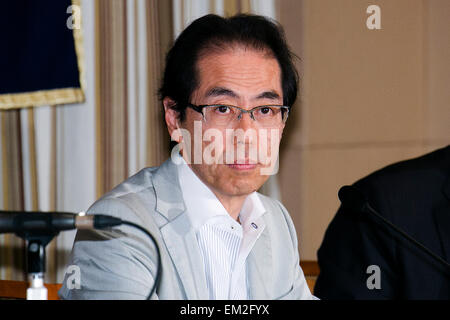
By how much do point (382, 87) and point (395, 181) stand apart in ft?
0.82

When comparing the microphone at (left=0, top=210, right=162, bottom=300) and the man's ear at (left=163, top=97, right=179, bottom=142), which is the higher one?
the man's ear at (left=163, top=97, right=179, bottom=142)

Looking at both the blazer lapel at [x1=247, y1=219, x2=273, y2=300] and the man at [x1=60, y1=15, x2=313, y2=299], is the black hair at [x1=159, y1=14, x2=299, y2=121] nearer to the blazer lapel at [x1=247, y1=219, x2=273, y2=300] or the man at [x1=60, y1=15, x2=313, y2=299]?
the man at [x1=60, y1=15, x2=313, y2=299]

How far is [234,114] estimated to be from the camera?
1.02 m

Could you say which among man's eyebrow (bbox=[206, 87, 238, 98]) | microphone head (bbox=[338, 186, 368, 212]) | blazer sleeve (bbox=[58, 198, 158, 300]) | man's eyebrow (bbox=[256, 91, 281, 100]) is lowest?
blazer sleeve (bbox=[58, 198, 158, 300])

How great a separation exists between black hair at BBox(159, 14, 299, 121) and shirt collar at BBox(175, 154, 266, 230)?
126 mm

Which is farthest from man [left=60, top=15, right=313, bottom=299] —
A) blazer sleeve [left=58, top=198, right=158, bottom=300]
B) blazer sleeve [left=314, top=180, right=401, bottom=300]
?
blazer sleeve [left=314, top=180, right=401, bottom=300]

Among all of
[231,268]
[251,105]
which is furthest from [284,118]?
[231,268]

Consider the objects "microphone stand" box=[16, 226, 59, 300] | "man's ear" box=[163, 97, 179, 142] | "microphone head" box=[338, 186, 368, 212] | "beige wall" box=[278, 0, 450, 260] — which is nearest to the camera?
"microphone stand" box=[16, 226, 59, 300]

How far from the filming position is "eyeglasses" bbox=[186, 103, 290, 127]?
1.02 meters

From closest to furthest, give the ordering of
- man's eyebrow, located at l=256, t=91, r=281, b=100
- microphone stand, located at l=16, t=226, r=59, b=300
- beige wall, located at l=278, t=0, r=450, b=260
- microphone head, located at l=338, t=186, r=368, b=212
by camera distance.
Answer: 1. microphone stand, located at l=16, t=226, r=59, b=300
2. microphone head, located at l=338, t=186, r=368, b=212
3. man's eyebrow, located at l=256, t=91, r=281, b=100
4. beige wall, located at l=278, t=0, r=450, b=260

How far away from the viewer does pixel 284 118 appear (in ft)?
3.67

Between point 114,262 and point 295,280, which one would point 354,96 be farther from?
point 114,262

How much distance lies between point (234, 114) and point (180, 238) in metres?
0.25
